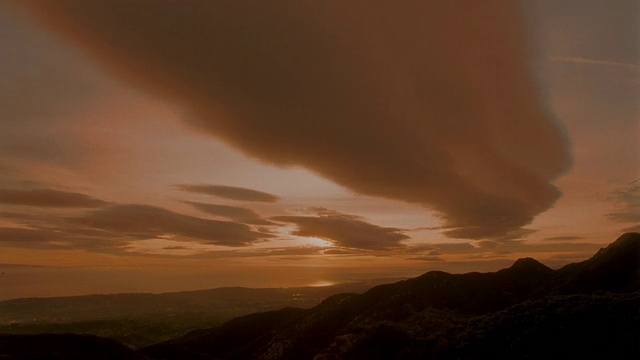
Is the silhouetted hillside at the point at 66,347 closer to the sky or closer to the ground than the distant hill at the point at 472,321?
closer to the ground

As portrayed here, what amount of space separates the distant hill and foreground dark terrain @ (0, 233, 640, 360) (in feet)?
0.49

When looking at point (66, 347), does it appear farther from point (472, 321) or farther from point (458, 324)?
point (472, 321)

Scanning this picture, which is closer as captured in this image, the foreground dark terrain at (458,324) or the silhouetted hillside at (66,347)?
the foreground dark terrain at (458,324)

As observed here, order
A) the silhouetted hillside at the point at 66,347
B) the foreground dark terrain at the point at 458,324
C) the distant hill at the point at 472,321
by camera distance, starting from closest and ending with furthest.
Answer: the distant hill at the point at 472,321
the foreground dark terrain at the point at 458,324
the silhouetted hillside at the point at 66,347

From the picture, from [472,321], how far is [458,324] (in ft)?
12.4

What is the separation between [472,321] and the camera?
194ft

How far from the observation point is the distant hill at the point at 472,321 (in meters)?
44.3

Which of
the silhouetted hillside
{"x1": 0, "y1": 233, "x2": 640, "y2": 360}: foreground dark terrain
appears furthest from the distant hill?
the silhouetted hillside

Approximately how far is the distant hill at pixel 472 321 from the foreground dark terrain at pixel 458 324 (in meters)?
0.15

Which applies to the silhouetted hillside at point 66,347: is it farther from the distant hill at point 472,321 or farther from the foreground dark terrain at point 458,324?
the distant hill at point 472,321

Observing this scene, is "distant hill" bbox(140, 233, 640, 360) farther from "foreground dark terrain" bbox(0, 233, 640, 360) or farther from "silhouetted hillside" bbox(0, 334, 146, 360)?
"silhouetted hillside" bbox(0, 334, 146, 360)

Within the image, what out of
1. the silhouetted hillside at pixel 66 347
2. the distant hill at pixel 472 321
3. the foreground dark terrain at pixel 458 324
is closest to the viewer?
the distant hill at pixel 472 321

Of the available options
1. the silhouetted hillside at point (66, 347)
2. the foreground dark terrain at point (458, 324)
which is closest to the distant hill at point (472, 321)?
the foreground dark terrain at point (458, 324)

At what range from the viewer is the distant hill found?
44284 millimetres
